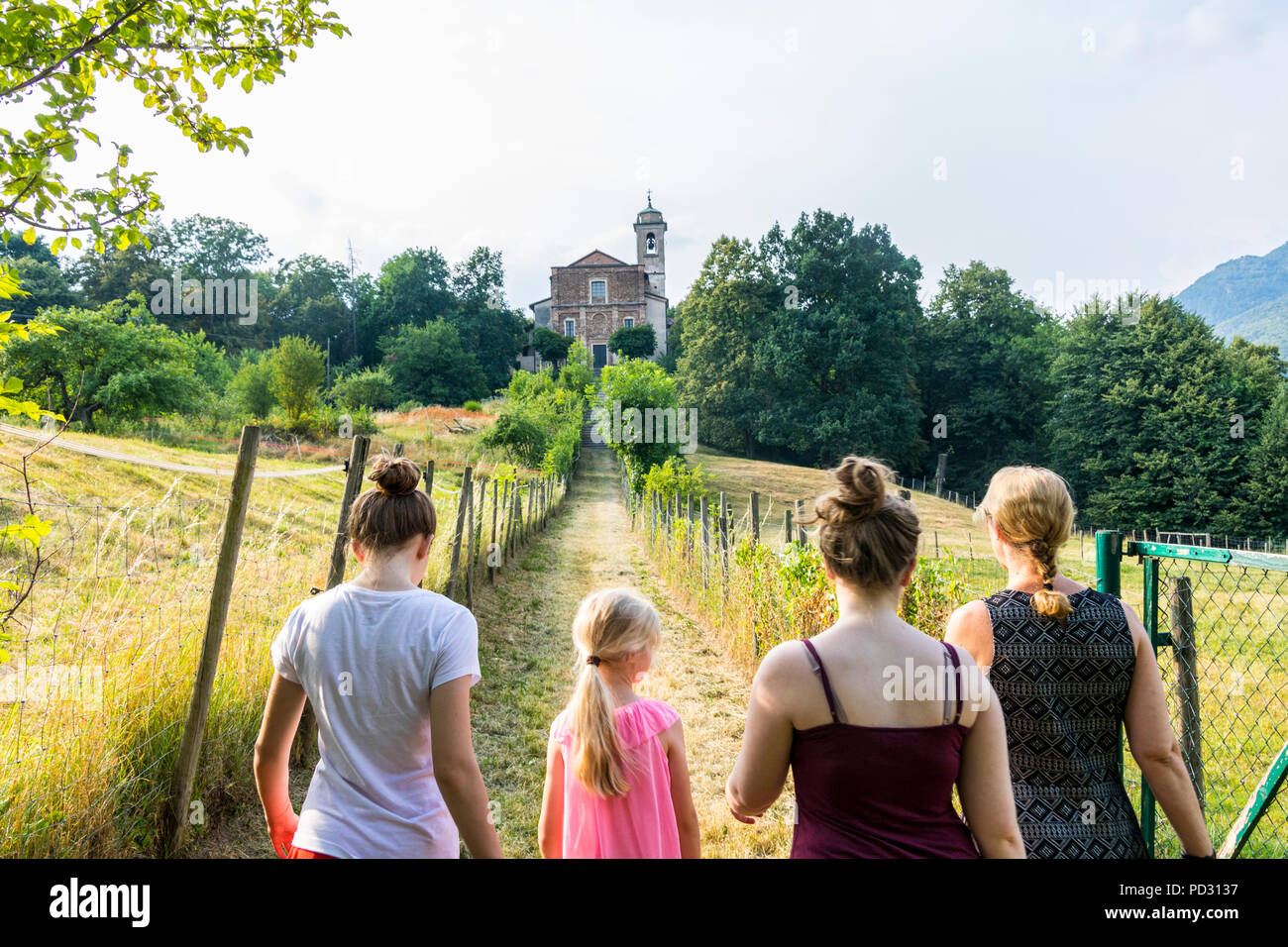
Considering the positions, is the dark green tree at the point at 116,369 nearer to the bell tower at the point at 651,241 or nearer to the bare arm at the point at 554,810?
the bare arm at the point at 554,810

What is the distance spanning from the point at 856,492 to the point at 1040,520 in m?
0.66

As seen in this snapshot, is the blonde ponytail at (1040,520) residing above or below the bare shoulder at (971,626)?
above

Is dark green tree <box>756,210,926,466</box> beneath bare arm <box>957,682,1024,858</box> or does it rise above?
above

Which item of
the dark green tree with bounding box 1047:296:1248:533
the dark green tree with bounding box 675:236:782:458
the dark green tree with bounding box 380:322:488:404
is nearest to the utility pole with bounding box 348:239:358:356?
the dark green tree with bounding box 380:322:488:404

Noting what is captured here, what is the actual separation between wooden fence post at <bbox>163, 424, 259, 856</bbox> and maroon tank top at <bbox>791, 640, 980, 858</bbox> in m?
2.84

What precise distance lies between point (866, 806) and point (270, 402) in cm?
3375

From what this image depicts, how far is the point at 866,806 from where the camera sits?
152 cm

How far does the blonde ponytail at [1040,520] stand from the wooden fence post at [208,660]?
9.95 ft

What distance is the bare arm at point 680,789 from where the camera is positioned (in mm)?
1940

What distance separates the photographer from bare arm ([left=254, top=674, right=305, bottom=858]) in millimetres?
1905

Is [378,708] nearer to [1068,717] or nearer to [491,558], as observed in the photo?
[1068,717]

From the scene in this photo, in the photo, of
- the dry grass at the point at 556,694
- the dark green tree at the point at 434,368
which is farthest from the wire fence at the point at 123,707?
the dark green tree at the point at 434,368

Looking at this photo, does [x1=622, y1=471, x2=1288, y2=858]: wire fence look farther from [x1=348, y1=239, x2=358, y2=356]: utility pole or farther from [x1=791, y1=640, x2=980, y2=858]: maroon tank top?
[x1=348, y1=239, x2=358, y2=356]: utility pole

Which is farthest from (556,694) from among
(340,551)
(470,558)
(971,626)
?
(971,626)
